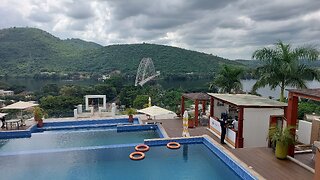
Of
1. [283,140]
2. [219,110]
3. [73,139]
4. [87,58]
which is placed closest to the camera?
[283,140]

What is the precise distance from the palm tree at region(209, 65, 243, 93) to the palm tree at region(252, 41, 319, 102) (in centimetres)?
275

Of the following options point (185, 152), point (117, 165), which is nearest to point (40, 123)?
point (117, 165)

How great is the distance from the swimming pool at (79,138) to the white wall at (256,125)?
5.27 metres

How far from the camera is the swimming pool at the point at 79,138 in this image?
13172mm

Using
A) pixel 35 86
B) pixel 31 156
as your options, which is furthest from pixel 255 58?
pixel 35 86

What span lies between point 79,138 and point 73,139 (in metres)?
0.32

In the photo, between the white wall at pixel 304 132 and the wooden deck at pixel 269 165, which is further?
the white wall at pixel 304 132

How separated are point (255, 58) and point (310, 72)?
293 cm

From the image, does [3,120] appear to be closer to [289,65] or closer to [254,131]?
[254,131]

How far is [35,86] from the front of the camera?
221 feet

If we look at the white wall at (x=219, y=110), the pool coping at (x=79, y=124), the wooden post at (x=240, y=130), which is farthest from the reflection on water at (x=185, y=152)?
the pool coping at (x=79, y=124)

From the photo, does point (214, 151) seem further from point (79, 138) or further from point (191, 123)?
point (79, 138)

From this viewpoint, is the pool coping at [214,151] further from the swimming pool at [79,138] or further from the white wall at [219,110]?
the white wall at [219,110]

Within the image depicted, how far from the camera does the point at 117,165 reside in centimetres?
978
